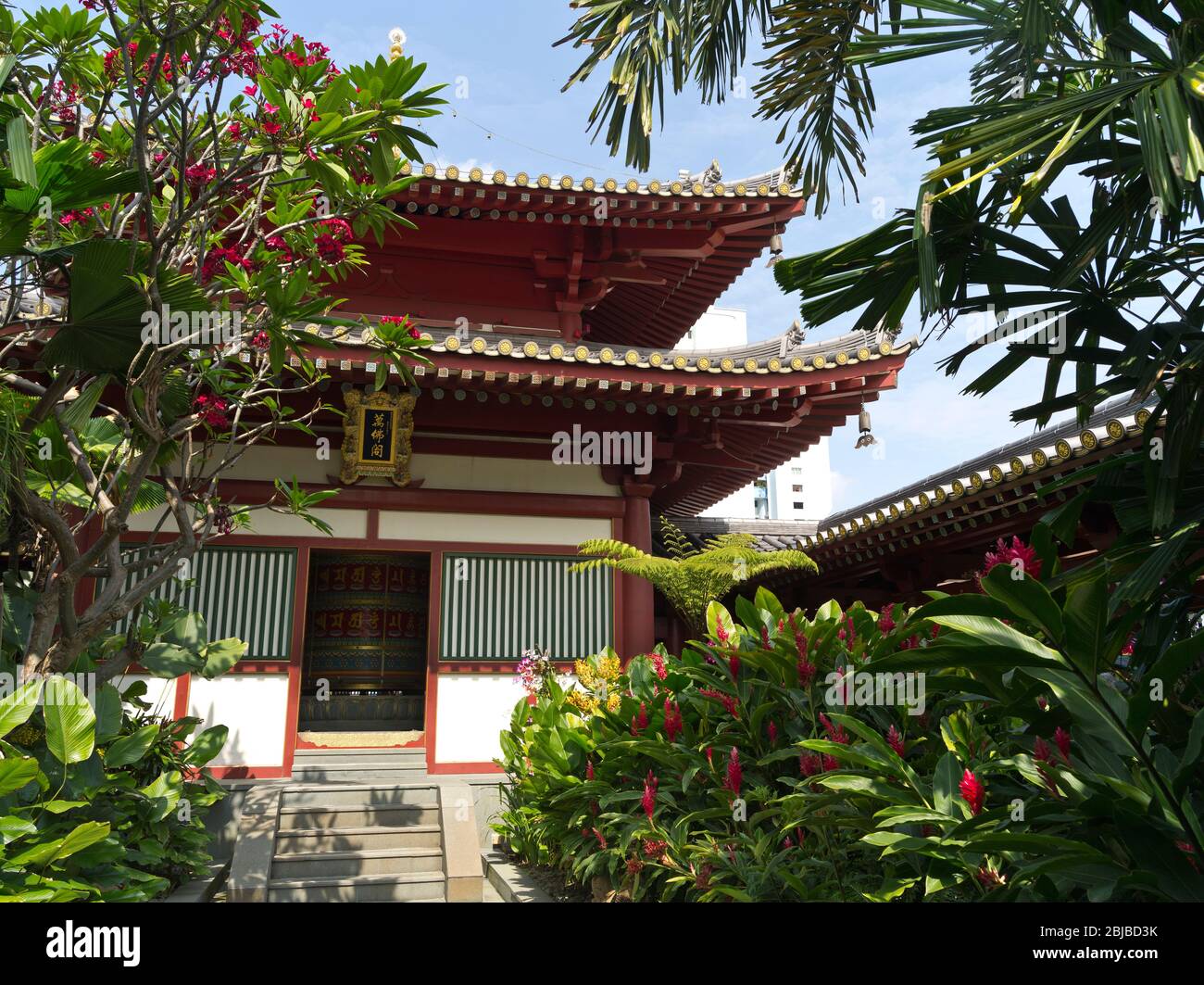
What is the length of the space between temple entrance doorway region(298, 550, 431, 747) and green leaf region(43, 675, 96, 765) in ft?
20.2

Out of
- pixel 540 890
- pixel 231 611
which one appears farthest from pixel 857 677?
pixel 231 611

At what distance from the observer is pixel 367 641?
1105 cm

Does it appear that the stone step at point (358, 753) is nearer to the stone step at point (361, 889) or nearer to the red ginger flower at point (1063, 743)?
the stone step at point (361, 889)

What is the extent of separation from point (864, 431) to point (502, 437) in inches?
136

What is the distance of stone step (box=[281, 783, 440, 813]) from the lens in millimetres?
7027

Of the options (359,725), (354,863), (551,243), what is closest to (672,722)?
(354,863)

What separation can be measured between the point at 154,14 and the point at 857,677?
16.8 feet

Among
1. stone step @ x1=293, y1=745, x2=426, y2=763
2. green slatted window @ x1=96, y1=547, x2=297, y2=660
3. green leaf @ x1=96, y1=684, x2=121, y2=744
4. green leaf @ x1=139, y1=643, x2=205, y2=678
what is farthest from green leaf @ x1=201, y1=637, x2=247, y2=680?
stone step @ x1=293, y1=745, x2=426, y2=763

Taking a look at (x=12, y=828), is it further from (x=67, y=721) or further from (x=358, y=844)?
(x=358, y=844)

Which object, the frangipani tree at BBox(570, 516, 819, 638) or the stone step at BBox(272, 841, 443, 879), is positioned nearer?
the stone step at BBox(272, 841, 443, 879)

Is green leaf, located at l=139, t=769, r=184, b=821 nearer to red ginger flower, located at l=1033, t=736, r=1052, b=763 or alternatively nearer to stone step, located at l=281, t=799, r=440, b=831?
stone step, located at l=281, t=799, r=440, b=831

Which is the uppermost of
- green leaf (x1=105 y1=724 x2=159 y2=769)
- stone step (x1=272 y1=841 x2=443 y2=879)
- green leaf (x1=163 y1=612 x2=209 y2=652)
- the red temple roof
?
the red temple roof
